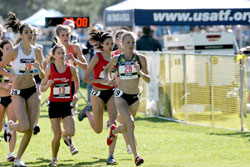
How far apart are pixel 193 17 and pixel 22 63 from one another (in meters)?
9.84

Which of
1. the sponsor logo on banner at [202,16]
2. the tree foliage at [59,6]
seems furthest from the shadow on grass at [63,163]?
the tree foliage at [59,6]

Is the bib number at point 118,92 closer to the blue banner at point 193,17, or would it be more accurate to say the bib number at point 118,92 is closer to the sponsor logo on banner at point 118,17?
the blue banner at point 193,17

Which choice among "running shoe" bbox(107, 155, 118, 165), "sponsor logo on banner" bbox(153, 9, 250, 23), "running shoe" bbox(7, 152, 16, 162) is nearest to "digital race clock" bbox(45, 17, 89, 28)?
"sponsor logo on banner" bbox(153, 9, 250, 23)

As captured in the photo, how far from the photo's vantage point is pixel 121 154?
11500 millimetres

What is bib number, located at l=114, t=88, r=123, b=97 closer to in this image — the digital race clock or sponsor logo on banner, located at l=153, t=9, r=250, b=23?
sponsor logo on banner, located at l=153, t=9, r=250, b=23

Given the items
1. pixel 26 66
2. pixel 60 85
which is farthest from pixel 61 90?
pixel 26 66

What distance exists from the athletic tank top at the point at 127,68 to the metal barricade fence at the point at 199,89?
504 cm

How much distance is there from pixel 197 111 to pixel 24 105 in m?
6.96

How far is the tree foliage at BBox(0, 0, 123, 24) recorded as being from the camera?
80938 millimetres

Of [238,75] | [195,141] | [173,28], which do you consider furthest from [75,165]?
[173,28]

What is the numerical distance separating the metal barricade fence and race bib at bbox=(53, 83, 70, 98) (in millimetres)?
5440

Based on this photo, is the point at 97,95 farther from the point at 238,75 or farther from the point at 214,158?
the point at 238,75

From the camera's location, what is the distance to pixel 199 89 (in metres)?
15.9

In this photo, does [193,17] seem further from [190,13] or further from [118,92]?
[118,92]
